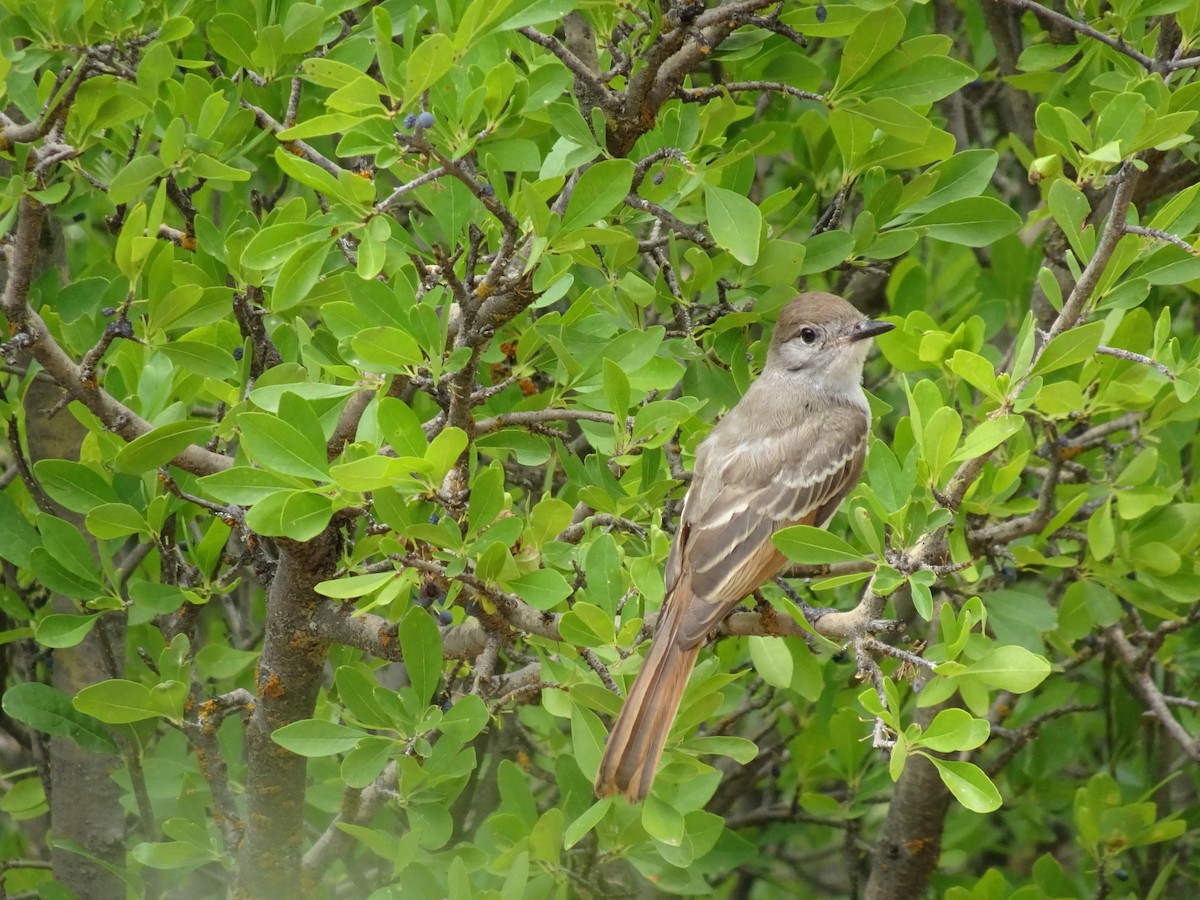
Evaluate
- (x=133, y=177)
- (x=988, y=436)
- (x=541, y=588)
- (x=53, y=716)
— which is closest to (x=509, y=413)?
(x=541, y=588)

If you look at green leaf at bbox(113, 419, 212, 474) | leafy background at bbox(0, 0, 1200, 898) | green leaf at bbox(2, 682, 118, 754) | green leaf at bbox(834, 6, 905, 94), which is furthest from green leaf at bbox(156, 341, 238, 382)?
green leaf at bbox(834, 6, 905, 94)

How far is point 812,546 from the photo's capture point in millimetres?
3266

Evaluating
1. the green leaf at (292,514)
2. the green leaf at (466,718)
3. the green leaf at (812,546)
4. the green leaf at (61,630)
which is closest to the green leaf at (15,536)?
the green leaf at (61,630)

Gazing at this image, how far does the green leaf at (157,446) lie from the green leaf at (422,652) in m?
0.72

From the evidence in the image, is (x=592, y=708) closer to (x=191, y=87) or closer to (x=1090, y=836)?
(x=191, y=87)

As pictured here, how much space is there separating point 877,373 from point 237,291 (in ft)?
12.6

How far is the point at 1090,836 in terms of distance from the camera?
16.4 ft

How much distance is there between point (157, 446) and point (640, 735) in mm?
1403

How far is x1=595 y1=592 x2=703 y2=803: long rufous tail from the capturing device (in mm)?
3381

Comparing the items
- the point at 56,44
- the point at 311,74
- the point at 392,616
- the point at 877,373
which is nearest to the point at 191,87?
the point at 56,44

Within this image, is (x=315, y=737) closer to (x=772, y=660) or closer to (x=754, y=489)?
(x=772, y=660)

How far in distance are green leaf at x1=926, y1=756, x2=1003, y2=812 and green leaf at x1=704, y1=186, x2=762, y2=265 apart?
4.41 ft

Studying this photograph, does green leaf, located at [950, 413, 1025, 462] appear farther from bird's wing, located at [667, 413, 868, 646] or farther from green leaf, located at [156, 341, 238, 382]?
green leaf, located at [156, 341, 238, 382]

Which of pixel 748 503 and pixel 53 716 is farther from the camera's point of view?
pixel 748 503
